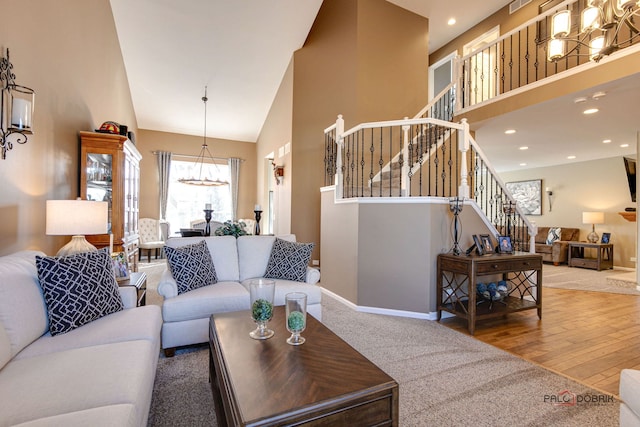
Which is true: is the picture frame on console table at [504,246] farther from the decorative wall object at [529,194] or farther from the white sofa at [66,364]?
the decorative wall object at [529,194]

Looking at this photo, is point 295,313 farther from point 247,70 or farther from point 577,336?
point 247,70

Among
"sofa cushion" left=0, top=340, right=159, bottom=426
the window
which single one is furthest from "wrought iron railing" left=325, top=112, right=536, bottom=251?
the window

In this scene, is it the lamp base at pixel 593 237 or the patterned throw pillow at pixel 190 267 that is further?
the lamp base at pixel 593 237

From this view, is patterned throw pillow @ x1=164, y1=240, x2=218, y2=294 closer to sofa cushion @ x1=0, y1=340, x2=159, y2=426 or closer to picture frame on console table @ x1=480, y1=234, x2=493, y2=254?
sofa cushion @ x1=0, y1=340, x2=159, y2=426

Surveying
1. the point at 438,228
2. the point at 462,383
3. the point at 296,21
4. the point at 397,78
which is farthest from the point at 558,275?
the point at 296,21

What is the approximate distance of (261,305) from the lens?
1.71m

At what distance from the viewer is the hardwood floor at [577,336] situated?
2436 millimetres

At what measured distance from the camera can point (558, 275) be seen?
6.32 m

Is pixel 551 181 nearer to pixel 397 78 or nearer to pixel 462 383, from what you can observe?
pixel 397 78

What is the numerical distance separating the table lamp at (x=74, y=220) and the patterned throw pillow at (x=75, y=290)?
50cm

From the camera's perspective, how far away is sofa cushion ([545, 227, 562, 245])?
25.5 feet

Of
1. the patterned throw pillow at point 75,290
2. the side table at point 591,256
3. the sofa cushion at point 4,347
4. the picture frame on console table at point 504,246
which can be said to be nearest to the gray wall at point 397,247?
the picture frame on console table at point 504,246

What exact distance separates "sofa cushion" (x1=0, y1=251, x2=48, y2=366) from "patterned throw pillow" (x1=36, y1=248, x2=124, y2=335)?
50 millimetres

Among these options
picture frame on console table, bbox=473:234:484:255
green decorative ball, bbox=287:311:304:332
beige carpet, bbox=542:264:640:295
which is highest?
picture frame on console table, bbox=473:234:484:255
